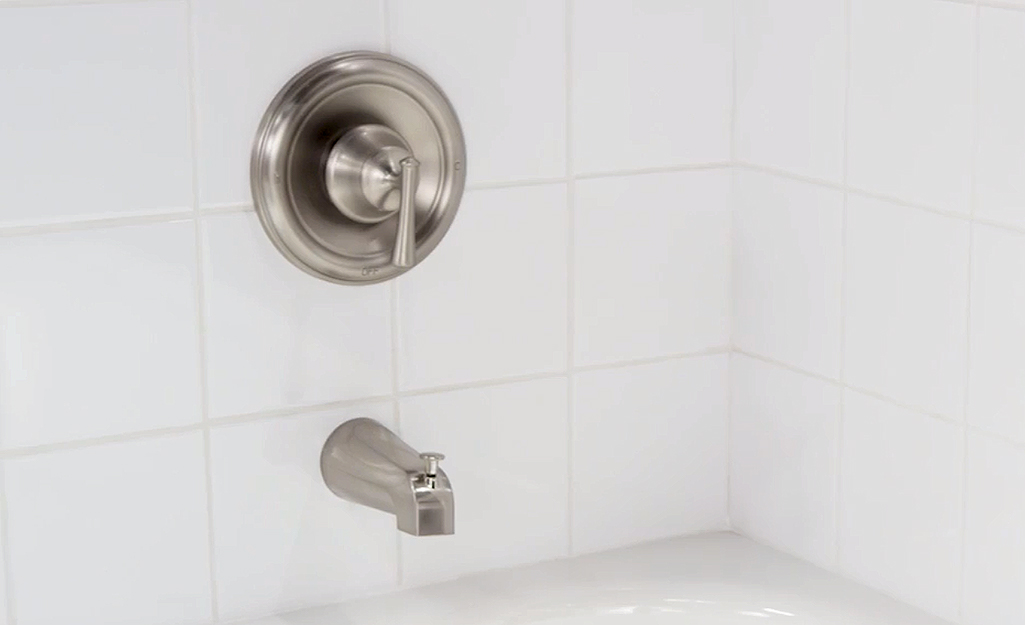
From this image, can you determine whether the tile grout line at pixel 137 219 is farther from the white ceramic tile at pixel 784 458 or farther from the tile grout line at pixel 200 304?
the white ceramic tile at pixel 784 458

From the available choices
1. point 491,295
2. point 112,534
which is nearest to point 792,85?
point 491,295

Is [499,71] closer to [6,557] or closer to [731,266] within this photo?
[731,266]

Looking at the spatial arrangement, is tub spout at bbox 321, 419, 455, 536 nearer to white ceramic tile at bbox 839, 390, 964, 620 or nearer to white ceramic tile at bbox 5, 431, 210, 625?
white ceramic tile at bbox 5, 431, 210, 625

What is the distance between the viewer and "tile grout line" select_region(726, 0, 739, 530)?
5.21ft

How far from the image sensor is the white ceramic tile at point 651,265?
1.55 m

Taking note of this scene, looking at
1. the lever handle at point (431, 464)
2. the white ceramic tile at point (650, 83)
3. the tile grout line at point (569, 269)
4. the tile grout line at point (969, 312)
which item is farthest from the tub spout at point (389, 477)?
the tile grout line at point (969, 312)

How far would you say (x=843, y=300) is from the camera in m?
1.48

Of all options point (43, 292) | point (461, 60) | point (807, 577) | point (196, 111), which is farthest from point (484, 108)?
point (807, 577)

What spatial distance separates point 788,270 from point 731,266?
0.30ft

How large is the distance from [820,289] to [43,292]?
0.72 meters

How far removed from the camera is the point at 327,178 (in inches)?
55.1

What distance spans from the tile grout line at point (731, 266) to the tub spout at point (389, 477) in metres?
0.40

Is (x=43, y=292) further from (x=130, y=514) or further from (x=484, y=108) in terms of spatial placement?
(x=484, y=108)

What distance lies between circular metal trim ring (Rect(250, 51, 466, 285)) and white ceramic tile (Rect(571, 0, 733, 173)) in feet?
0.49
